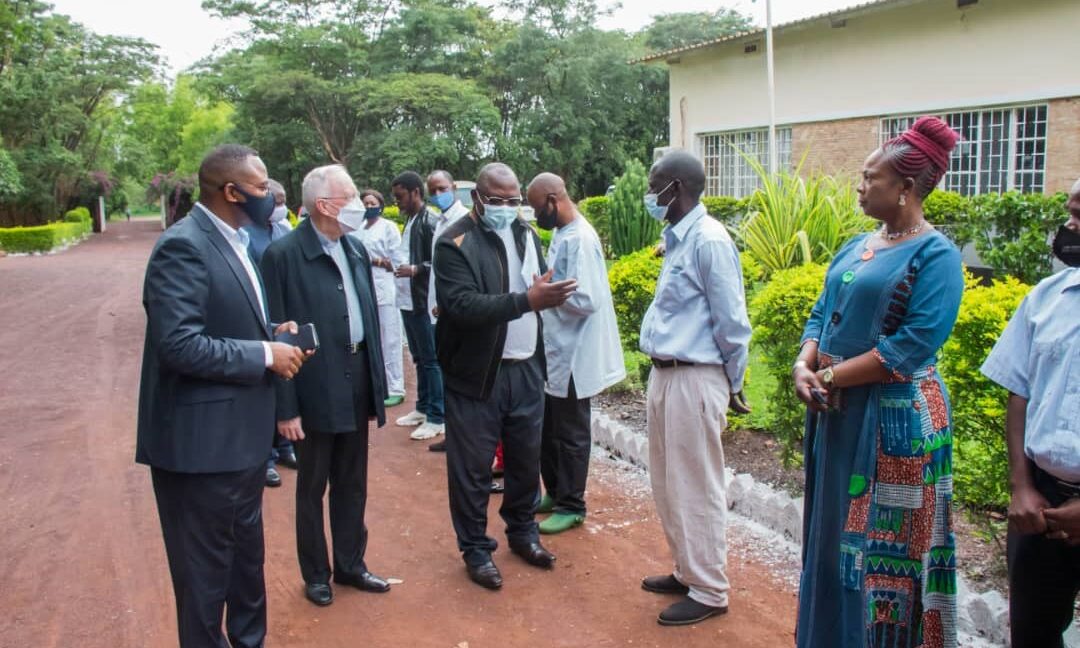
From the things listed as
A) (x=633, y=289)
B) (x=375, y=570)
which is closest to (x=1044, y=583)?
(x=375, y=570)

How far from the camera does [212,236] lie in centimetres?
307

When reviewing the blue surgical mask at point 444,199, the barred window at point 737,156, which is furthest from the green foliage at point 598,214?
the blue surgical mask at point 444,199

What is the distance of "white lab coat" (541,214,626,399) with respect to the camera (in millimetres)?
4695

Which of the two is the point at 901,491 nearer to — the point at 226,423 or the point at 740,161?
the point at 226,423

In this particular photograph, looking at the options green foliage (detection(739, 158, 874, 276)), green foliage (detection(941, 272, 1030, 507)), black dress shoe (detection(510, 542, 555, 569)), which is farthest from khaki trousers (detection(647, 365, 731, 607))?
green foliage (detection(739, 158, 874, 276))

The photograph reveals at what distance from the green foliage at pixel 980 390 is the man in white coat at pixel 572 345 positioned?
1783 mm

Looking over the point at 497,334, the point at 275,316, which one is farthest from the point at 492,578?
the point at 275,316

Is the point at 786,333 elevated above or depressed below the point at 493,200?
below

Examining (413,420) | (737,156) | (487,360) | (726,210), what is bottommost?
(413,420)

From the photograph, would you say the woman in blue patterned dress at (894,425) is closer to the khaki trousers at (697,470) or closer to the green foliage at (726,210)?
the khaki trousers at (697,470)

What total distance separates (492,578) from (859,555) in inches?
75.9

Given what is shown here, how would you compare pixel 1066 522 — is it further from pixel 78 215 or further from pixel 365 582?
pixel 78 215

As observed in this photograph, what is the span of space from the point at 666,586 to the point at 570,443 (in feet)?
3.63

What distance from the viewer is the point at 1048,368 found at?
8.09ft
